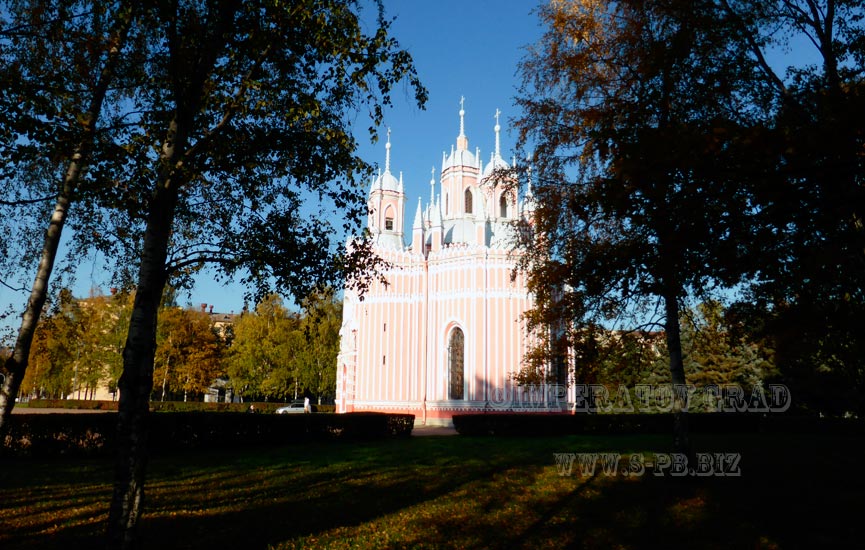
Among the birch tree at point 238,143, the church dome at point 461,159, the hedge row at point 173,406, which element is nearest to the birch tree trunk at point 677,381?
the birch tree at point 238,143

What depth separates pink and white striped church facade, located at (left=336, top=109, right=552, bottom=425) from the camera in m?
33.2

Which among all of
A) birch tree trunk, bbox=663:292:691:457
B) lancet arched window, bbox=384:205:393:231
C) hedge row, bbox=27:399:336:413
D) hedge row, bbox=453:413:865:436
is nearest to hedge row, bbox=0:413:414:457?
hedge row, bbox=453:413:865:436

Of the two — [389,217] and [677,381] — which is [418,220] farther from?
[677,381]

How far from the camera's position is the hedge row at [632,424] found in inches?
944

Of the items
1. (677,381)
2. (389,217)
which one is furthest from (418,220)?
(677,381)

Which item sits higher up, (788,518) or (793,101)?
(793,101)

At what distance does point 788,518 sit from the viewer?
8055mm

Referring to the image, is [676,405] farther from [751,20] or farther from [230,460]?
[230,460]

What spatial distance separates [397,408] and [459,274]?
347 inches

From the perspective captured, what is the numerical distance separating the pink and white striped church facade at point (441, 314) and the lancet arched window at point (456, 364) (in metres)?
0.06

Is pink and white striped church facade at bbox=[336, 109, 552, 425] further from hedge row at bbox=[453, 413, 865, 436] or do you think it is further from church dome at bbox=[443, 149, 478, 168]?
hedge row at bbox=[453, 413, 865, 436]

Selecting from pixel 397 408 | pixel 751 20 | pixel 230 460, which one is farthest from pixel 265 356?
pixel 751 20

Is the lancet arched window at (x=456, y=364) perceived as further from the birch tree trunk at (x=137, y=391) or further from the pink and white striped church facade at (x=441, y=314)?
the birch tree trunk at (x=137, y=391)

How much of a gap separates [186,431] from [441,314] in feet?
63.7
